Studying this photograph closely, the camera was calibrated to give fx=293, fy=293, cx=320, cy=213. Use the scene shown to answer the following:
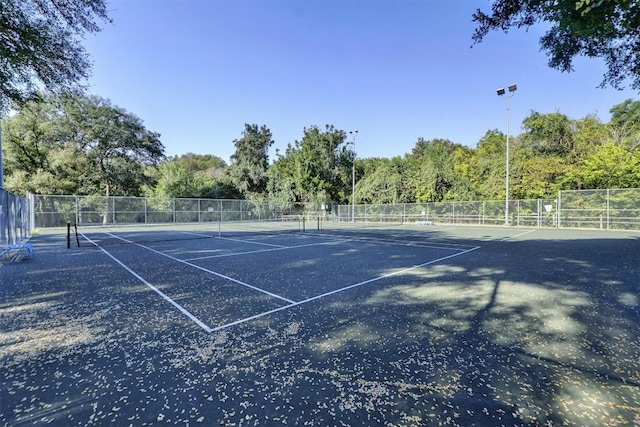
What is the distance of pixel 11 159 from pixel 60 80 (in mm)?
25961

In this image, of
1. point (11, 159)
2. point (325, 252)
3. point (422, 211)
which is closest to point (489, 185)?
point (422, 211)

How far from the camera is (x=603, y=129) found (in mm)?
26469

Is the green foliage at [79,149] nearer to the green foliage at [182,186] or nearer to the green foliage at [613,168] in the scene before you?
the green foliage at [182,186]

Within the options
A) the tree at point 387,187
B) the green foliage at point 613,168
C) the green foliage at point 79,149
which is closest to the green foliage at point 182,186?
the green foliage at point 79,149

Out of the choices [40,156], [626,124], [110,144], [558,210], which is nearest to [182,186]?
[110,144]

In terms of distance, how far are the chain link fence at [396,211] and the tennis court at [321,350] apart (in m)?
19.6

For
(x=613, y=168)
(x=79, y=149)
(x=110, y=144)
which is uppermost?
(x=110, y=144)

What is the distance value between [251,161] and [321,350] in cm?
4035

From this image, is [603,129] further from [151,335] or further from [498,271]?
[151,335]

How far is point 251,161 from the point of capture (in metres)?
41.2

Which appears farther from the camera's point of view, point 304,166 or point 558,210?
point 304,166

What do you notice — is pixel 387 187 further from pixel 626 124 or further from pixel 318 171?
pixel 626 124

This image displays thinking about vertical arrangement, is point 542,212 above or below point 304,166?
below

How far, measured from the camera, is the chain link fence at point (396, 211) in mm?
20522
